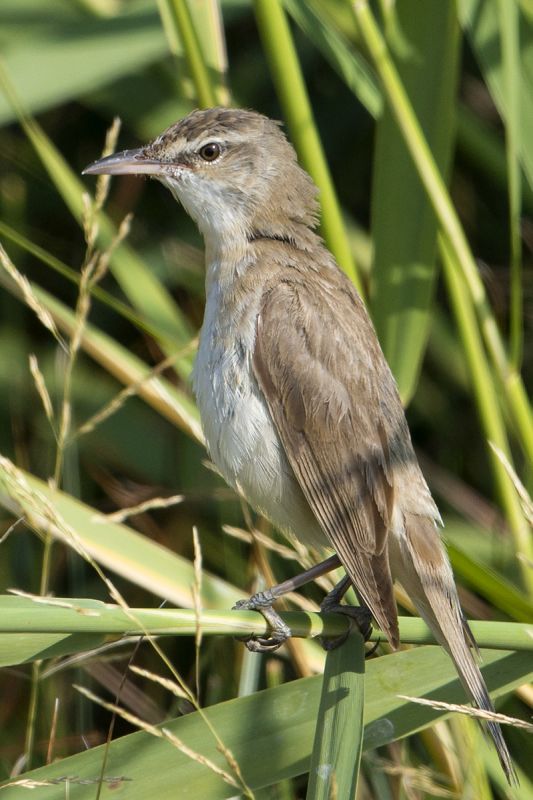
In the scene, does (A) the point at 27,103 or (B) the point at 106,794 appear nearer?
(B) the point at 106,794

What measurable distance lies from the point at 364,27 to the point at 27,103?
119 cm

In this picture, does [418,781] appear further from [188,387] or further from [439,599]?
[188,387]

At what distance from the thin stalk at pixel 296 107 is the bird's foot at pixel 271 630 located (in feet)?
3.17

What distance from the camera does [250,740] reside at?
1940 mm

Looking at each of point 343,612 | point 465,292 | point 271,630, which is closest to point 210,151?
point 465,292

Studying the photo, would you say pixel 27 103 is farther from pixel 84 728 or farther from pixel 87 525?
pixel 84 728

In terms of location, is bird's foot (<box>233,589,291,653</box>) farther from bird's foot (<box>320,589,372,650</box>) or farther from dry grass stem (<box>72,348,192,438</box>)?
dry grass stem (<box>72,348,192,438</box>)

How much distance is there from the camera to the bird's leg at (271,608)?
6.60ft

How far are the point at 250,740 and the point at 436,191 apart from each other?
4.62 feet

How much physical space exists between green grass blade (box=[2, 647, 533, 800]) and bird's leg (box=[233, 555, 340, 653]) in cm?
12

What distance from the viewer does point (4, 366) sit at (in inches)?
156

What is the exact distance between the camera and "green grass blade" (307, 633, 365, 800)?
1772 millimetres

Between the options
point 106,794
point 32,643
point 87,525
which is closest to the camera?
point 32,643

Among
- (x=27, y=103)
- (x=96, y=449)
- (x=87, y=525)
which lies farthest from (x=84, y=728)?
(x=27, y=103)
